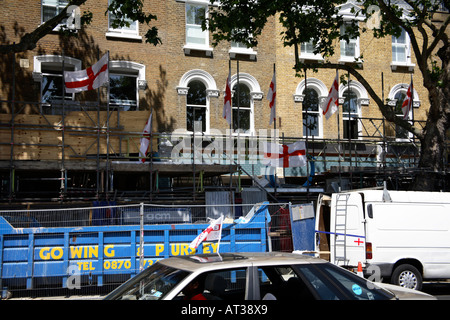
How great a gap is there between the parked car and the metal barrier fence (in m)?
6.13

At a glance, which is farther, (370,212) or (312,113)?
(312,113)

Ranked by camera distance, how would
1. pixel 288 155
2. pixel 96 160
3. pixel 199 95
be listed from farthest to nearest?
pixel 199 95, pixel 288 155, pixel 96 160

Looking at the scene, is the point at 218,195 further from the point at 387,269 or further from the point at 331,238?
the point at 387,269

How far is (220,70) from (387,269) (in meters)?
11.7

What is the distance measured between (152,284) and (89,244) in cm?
708

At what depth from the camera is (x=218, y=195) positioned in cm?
1605

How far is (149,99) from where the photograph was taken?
19328mm

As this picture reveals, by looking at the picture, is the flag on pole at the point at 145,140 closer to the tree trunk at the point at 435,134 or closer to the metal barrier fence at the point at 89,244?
the metal barrier fence at the point at 89,244

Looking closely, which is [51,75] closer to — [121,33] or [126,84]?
[126,84]

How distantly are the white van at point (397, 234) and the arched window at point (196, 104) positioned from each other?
9166mm

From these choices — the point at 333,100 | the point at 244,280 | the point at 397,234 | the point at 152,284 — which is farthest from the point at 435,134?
the point at 152,284

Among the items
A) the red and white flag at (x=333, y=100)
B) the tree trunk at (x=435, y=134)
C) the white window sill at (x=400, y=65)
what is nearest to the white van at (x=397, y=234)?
the tree trunk at (x=435, y=134)

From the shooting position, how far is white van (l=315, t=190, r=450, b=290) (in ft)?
37.4
